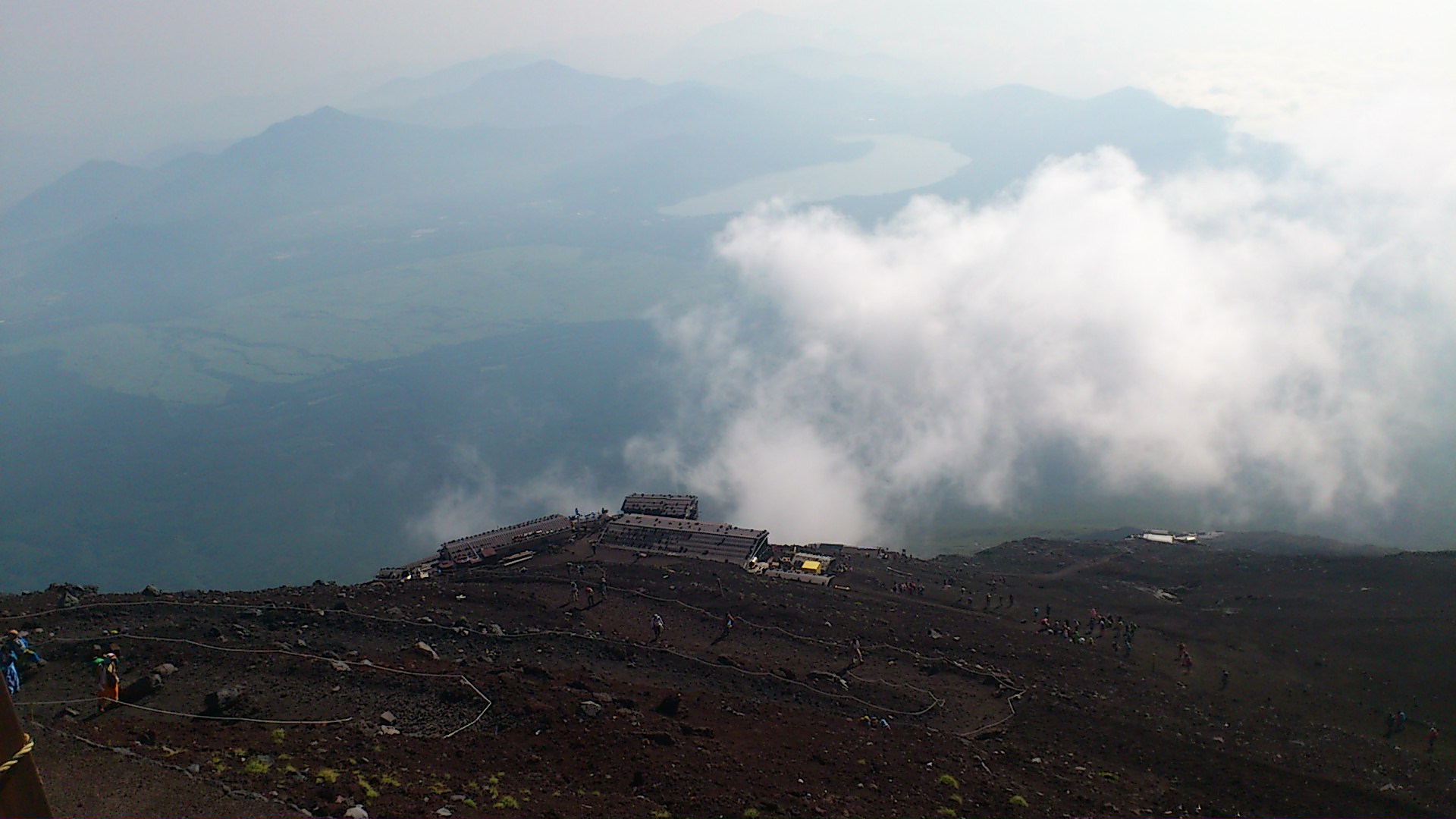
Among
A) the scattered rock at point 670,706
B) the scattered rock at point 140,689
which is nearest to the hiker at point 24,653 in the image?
the scattered rock at point 140,689

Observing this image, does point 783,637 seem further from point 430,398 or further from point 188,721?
point 430,398

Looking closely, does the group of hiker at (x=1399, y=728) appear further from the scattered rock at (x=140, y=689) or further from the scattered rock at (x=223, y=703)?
the scattered rock at (x=140, y=689)

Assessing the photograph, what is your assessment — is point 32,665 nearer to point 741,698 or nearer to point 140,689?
point 140,689

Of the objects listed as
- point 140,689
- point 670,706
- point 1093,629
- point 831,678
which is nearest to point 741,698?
point 670,706

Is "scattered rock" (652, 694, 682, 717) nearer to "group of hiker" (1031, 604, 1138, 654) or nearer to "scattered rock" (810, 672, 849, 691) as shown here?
"scattered rock" (810, 672, 849, 691)

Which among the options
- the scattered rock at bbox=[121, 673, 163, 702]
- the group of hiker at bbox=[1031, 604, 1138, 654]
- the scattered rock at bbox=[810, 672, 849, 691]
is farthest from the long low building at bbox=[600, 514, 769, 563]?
the scattered rock at bbox=[121, 673, 163, 702]

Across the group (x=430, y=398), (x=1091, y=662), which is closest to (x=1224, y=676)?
(x=1091, y=662)
